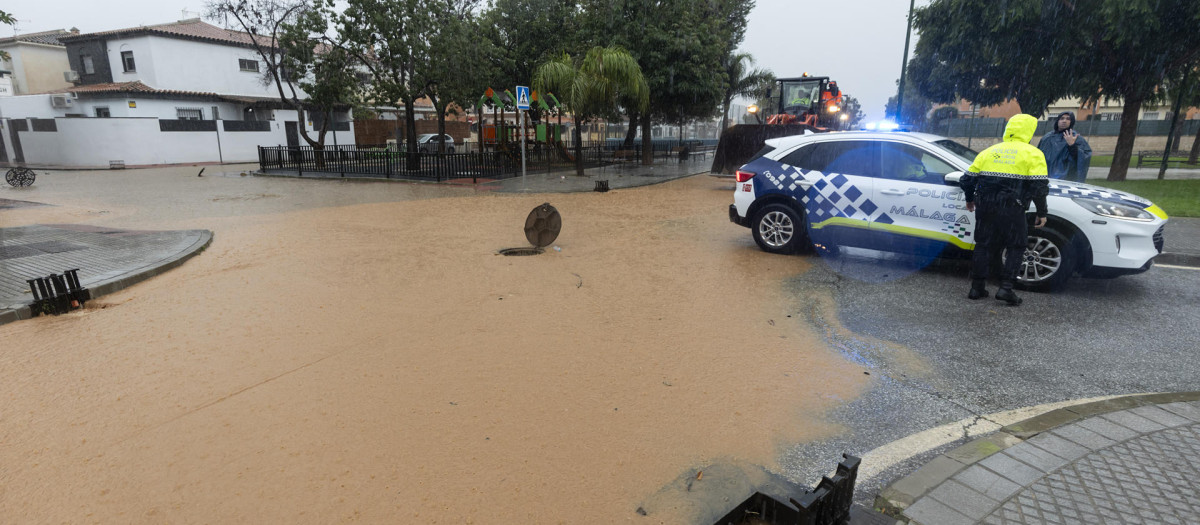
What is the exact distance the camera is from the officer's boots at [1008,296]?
579 cm

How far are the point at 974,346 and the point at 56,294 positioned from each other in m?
8.68

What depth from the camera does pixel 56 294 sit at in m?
5.94

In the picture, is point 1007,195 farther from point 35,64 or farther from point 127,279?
point 35,64

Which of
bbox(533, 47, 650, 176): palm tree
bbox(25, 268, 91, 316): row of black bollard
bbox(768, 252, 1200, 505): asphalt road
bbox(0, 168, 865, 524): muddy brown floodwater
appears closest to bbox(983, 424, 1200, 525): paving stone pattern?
bbox(768, 252, 1200, 505): asphalt road

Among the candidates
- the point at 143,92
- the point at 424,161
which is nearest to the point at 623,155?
the point at 424,161

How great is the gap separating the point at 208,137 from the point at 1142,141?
2198 inches

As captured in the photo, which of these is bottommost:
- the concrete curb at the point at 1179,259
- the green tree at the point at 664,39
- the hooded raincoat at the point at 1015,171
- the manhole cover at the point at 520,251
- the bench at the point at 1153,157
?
the manhole cover at the point at 520,251

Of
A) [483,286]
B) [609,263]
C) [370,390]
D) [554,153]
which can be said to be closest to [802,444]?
[370,390]

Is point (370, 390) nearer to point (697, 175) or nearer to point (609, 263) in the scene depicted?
point (609, 263)

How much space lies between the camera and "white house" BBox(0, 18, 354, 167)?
94.6ft

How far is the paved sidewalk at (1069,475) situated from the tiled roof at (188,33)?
117ft

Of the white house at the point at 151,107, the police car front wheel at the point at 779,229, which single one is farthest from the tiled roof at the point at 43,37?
the police car front wheel at the point at 779,229

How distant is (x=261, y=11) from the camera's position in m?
24.4

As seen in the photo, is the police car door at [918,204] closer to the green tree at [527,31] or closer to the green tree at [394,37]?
the green tree at [394,37]
